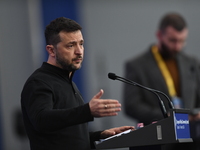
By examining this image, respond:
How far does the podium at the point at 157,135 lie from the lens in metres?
3.10

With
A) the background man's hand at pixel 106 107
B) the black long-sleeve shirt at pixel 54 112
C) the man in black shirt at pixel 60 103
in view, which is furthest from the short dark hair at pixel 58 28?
the background man's hand at pixel 106 107

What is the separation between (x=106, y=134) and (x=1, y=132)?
22.8ft

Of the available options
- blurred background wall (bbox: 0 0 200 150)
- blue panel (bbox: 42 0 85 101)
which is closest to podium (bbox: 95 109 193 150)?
blurred background wall (bbox: 0 0 200 150)

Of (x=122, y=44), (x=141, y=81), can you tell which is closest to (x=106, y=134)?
(x=141, y=81)

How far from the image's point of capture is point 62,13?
10383 mm

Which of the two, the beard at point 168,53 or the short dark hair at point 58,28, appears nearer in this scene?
the short dark hair at point 58,28

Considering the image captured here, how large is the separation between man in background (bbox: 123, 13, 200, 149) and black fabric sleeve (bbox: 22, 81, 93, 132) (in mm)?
2415

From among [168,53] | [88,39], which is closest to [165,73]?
[168,53]

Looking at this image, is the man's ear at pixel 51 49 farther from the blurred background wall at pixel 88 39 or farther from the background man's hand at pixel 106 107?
the blurred background wall at pixel 88 39

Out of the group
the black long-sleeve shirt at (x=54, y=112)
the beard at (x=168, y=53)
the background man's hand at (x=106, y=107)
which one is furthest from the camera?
the beard at (x=168, y=53)

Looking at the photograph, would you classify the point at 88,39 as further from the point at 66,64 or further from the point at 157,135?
the point at 157,135

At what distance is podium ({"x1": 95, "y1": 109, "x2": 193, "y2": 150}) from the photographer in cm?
310

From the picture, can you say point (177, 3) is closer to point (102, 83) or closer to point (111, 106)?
point (102, 83)

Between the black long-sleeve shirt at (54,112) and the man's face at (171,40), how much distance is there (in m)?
2.49
